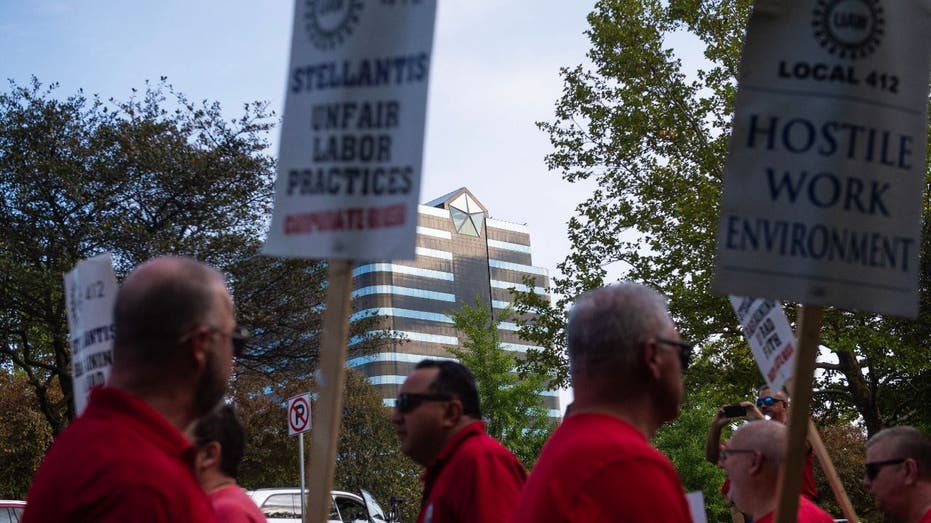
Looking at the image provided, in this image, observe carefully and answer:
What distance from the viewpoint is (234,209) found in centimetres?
2195

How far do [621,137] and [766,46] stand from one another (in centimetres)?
2015

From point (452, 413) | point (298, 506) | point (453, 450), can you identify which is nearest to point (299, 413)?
point (298, 506)

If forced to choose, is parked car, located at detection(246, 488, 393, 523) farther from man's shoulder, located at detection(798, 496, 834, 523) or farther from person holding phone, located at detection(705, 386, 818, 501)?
man's shoulder, located at detection(798, 496, 834, 523)

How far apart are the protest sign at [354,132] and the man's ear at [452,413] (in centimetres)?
220

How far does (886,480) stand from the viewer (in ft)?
16.5

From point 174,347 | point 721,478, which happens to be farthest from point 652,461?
point 721,478

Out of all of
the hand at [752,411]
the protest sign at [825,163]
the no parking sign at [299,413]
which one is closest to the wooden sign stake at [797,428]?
the protest sign at [825,163]

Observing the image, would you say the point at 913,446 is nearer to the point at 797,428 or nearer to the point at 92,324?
the point at 797,428

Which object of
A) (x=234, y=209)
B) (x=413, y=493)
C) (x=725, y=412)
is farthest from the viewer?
(x=413, y=493)

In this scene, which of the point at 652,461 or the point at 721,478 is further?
the point at 721,478

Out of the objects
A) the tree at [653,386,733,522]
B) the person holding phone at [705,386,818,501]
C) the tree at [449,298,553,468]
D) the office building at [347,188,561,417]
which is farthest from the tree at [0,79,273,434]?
the office building at [347,188,561,417]

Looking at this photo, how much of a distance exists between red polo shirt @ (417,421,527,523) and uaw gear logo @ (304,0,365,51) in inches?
78.0

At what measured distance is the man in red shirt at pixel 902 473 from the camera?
4.93m

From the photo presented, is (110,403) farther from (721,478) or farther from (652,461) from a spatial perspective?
(721,478)
